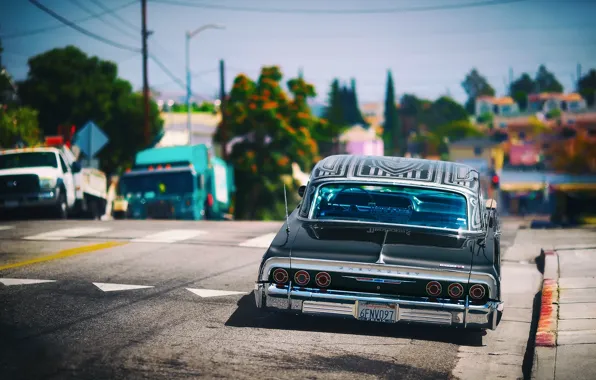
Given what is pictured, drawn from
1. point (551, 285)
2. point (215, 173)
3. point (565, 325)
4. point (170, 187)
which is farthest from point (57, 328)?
point (215, 173)

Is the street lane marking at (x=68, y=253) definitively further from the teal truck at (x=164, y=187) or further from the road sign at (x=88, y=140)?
the road sign at (x=88, y=140)

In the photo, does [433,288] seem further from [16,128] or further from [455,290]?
[16,128]

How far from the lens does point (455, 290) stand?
352 inches

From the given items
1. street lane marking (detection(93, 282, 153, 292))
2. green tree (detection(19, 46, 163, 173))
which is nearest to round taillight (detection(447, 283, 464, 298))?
street lane marking (detection(93, 282, 153, 292))

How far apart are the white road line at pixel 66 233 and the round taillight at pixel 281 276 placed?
376 inches

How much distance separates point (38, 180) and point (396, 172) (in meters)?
15.4

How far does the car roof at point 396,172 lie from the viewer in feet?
34.4

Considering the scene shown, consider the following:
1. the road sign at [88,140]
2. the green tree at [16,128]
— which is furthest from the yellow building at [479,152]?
the road sign at [88,140]

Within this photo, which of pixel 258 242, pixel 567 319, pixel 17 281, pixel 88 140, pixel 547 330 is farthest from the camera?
pixel 88 140

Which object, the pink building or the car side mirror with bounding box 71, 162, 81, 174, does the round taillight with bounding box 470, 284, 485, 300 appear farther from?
the pink building

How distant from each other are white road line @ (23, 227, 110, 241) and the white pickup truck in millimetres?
4453

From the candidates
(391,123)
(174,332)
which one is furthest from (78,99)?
(391,123)

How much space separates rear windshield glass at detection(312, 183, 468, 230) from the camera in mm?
10133

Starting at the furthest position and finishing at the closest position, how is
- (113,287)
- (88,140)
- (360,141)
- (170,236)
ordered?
(360,141) → (88,140) → (170,236) → (113,287)
